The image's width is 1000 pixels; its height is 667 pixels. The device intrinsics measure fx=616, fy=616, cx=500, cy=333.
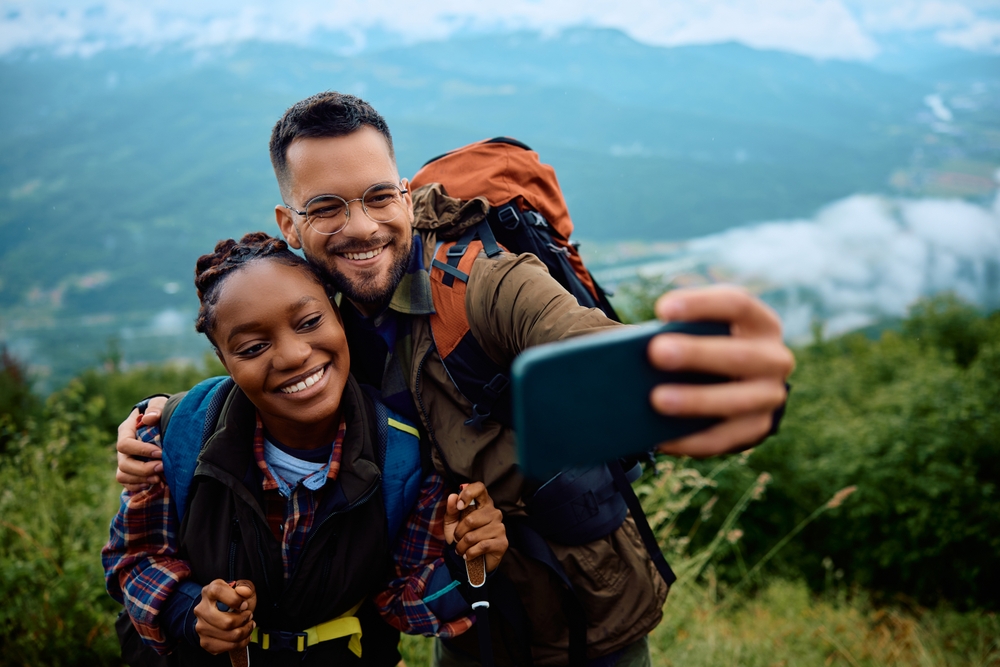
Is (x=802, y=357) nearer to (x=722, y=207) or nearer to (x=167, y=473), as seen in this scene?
(x=167, y=473)

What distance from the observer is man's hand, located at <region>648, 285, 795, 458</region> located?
1.90 feet

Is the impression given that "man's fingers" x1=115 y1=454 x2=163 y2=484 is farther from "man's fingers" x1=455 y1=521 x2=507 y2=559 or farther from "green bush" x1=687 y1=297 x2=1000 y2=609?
"green bush" x1=687 y1=297 x2=1000 y2=609

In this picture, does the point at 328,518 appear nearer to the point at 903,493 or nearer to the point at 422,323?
the point at 422,323

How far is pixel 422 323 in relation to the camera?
1.90 metres

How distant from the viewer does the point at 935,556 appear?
909cm

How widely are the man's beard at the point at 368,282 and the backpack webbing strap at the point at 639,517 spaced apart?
88cm

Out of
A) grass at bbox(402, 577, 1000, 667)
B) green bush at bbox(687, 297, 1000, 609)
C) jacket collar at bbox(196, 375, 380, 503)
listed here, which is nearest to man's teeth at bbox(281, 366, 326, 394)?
jacket collar at bbox(196, 375, 380, 503)

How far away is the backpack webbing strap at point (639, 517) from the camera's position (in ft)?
6.21

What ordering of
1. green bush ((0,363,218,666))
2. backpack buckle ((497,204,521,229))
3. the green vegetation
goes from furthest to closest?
the green vegetation, green bush ((0,363,218,666)), backpack buckle ((497,204,521,229))

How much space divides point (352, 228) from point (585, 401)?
4.99ft

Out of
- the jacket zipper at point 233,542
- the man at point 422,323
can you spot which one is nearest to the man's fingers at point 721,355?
the man at point 422,323

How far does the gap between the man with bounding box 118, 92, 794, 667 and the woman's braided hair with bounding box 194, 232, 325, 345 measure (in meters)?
0.10

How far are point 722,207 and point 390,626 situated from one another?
6744 inches

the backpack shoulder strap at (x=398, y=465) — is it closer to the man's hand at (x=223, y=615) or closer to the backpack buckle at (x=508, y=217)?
the man's hand at (x=223, y=615)
